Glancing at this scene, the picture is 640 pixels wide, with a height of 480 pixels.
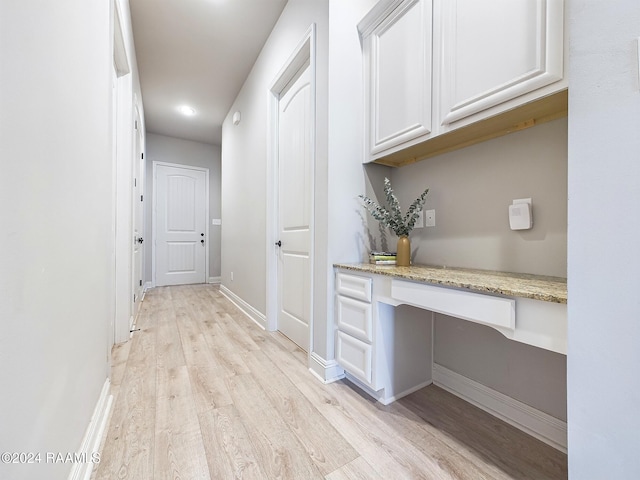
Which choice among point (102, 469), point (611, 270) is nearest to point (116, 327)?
point (102, 469)

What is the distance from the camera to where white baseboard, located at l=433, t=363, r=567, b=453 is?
1.15 metres

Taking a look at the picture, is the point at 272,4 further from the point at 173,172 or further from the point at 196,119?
the point at 173,172

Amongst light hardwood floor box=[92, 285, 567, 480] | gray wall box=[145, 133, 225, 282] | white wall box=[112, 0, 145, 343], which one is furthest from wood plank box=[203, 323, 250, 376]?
gray wall box=[145, 133, 225, 282]

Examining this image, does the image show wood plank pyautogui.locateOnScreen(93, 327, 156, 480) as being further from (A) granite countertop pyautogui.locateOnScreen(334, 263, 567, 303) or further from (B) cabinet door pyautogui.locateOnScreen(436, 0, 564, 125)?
(B) cabinet door pyautogui.locateOnScreen(436, 0, 564, 125)

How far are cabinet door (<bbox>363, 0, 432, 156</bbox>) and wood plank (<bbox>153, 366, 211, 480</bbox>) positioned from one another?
5.75 ft

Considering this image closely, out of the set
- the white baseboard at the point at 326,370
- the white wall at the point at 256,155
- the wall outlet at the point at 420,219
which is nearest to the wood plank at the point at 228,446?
the white baseboard at the point at 326,370

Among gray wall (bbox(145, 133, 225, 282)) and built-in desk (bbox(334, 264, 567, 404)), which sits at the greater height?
gray wall (bbox(145, 133, 225, 282))

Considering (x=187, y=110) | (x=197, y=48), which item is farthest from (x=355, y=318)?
(x=187, y=110)

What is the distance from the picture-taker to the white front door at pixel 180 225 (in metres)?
4.94

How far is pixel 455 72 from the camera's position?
126 cm

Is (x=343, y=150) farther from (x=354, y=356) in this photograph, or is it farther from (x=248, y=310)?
(x=248, y=310)

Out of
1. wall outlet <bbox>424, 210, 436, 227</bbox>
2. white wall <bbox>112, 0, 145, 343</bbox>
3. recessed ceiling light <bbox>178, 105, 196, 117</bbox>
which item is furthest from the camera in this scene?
recessed ceiling light <bbox>178, 105, 196, 117</bbox>

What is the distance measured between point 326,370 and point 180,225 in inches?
176

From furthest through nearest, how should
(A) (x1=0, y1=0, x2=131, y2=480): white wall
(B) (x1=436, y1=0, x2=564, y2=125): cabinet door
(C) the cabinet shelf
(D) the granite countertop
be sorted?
(C) the cabinet shelf, (B) (x1=436, y1=0, x2=564, y2=125): cabinet door, (D) the granite countertop, (A) (x1=0, y1=0, x2=131, y2=480): white wall
